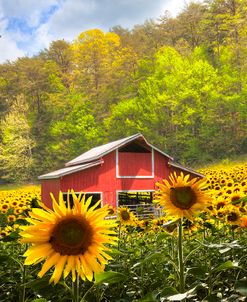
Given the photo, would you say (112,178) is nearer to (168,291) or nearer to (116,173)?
(116,173)

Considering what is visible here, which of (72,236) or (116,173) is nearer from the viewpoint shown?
(72,236)

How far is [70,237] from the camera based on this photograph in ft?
5.48

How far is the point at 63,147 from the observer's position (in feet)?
194

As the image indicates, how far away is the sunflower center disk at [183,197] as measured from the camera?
2341 mm

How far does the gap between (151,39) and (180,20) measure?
535 cm

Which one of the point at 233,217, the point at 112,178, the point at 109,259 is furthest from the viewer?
the point at 112,178

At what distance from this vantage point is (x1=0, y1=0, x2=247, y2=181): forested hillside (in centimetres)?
5009

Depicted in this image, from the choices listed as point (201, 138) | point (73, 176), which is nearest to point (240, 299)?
point (73, 176)

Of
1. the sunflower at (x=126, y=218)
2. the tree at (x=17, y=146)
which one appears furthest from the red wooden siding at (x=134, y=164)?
the tree at (x=17, y=146)

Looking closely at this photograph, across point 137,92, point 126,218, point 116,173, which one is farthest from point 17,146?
point 126,218

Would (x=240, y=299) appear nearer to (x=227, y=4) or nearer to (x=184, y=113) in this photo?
(x=184, y=113)

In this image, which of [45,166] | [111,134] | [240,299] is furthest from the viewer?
[45,166]

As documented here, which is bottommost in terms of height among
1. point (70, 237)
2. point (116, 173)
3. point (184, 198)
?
point (70, 237)

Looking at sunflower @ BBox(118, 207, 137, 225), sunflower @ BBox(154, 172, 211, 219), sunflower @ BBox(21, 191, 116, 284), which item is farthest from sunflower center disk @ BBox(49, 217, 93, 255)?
sunflower @ BBox(118, 207, 137, 225)
